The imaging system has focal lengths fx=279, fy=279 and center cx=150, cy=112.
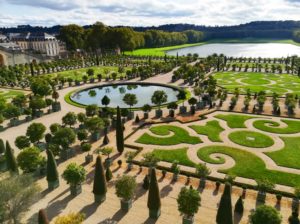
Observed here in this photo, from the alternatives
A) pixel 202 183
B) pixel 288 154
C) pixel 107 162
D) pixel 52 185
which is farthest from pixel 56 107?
pixel 288 154

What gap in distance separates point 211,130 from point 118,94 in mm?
35373

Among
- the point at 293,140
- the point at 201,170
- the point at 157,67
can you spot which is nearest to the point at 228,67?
the point at 157,67

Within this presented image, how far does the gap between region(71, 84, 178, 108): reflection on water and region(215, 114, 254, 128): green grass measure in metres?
16.9

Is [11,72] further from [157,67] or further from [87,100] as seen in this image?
[157,67]

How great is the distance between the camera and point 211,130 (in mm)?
47281

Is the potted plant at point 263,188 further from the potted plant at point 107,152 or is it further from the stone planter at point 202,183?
the potted plant at point 107,152

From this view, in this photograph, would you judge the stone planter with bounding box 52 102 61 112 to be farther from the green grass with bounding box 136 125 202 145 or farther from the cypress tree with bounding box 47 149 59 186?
the cypress tree with bounding box 47 149 59 186

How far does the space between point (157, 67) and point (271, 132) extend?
6044 centimetres

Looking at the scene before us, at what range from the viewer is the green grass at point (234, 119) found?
4947 cm

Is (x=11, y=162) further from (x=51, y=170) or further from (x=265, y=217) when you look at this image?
(x=265, y=217)

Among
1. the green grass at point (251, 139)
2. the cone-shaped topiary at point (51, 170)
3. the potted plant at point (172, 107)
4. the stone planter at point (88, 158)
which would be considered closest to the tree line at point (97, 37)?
the potted plant at point (172, 107)

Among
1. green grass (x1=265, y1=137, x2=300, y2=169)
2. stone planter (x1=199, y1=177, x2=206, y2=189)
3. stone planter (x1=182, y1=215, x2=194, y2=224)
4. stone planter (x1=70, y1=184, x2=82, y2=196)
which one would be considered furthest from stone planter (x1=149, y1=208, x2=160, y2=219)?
green grass (x1=265, y1=137, x2=300, y2=169)

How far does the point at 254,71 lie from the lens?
106312 millimetres

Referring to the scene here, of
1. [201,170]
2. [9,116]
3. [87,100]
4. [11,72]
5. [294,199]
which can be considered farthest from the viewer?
[11,72]
